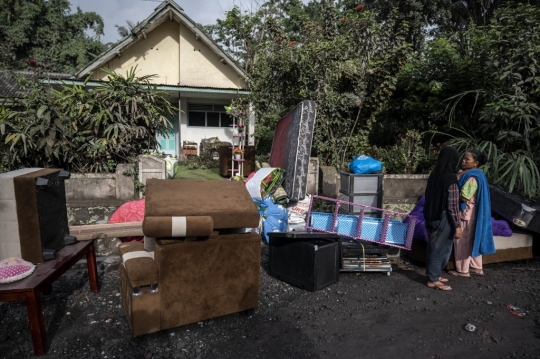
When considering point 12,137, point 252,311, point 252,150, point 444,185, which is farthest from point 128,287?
point 252,150

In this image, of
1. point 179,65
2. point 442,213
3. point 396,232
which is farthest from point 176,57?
point 442,213

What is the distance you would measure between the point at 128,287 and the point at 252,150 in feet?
24.0

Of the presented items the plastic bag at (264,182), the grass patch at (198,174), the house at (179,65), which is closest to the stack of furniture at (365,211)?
the plastic bag at (264,182)

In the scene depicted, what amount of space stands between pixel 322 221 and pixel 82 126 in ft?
19.5

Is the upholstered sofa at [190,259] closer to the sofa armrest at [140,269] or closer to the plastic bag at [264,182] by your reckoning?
the sofa armrest at [140,269]

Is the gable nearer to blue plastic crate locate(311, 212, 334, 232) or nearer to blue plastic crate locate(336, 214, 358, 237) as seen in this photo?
blue plastic crate locate(311, 212, 334, 232)

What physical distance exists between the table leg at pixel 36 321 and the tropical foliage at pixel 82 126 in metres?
5.37

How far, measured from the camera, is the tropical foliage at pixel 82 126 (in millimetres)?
6977

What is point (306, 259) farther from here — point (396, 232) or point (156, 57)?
point (156, 57)

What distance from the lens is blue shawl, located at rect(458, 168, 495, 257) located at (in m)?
4.27

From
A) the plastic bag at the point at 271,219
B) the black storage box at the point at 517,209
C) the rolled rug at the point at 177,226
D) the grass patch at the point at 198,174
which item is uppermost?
the rolled rug at the point at 177,226

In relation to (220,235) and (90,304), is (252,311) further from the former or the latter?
(90,304)

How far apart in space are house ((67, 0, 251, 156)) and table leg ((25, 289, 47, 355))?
964cm

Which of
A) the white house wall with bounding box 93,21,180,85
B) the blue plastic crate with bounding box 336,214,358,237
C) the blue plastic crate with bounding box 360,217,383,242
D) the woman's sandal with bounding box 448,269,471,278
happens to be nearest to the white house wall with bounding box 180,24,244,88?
the white house wall with bounding box 93,21,180,85
